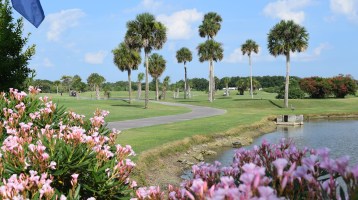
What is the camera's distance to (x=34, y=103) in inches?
342

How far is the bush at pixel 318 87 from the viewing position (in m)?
90.3

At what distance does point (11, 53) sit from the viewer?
48.4 ft

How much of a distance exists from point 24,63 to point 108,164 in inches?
436

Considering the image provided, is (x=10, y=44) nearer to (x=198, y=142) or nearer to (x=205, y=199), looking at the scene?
(x=205, y=199)

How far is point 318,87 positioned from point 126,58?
48.5 m

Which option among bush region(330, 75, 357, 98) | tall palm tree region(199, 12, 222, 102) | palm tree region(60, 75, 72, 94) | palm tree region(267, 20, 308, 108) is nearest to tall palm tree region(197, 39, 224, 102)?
tall palm tree region(199, 12, 222, 102)

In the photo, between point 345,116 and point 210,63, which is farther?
point 210,63

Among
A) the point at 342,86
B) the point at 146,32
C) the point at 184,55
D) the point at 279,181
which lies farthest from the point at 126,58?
the point at 279,181

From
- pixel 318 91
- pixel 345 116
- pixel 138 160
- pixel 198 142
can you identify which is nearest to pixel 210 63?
pixel 318 91

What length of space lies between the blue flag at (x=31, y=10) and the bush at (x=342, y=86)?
88.8 m

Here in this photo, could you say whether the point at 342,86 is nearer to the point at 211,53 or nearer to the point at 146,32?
the point at 211,53

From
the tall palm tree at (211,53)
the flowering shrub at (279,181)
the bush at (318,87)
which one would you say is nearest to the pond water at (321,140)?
the flowering shrub at (279,181)

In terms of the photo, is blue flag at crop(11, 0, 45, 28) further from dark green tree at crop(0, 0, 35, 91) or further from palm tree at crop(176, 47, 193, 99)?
palm tree at crop(176, 47, 193, 99)

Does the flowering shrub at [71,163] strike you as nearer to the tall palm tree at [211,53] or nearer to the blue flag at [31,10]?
the blue flag at [31,10]
